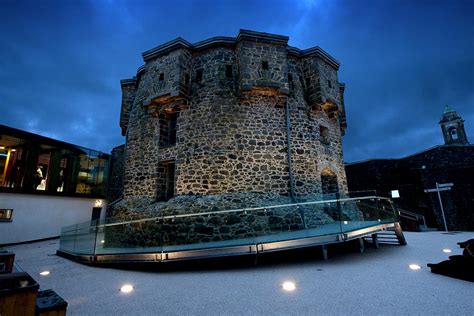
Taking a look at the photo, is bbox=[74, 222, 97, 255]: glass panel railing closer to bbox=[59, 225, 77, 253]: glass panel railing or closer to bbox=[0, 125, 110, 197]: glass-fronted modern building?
bbox=[59, 225, 77, 253]: glass panel railing

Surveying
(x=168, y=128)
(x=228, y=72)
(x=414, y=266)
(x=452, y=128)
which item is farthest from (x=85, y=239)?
(x=452, y=128)

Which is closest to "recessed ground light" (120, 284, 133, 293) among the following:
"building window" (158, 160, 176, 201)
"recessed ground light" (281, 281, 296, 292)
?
"recessed ground light" (281, 281, 296, 292)

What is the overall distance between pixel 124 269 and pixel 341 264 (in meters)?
5.82

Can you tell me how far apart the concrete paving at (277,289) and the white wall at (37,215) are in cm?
864

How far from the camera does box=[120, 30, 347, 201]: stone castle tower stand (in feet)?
30.4

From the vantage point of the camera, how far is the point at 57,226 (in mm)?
14188

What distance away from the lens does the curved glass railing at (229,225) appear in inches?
274

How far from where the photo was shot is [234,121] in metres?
9.51

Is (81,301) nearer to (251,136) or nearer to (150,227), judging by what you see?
(150,227)

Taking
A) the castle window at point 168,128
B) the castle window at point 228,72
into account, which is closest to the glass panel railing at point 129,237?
the castle window at point 168,128

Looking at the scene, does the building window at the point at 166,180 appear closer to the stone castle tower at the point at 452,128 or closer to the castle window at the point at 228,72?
the castle window at the point at 228,72

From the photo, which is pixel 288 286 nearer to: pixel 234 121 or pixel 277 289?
pixel 277 289

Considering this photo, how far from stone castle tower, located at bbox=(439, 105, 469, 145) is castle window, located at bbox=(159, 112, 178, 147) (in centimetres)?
3016

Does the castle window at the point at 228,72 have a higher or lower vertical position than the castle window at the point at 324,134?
higher
